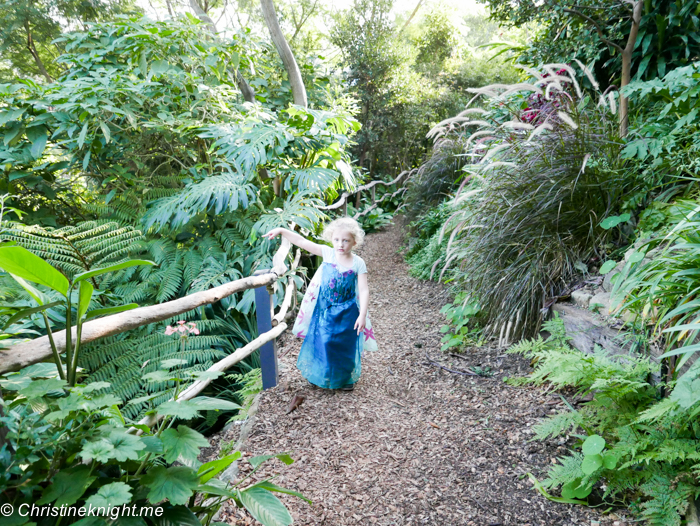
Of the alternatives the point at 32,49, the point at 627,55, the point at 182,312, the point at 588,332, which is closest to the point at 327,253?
the point at 182,312

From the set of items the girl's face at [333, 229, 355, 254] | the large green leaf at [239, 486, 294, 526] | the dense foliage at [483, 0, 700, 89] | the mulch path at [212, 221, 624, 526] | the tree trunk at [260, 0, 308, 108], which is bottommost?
the mulch path at [212, 221, 624, 526]

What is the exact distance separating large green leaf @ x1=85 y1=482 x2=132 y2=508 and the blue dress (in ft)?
5.29

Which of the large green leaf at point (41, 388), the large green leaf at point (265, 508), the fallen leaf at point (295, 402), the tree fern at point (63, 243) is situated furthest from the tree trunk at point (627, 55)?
the tree fern at point (63, 243)

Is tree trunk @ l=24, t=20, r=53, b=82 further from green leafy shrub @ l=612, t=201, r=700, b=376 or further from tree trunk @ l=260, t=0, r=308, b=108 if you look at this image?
green leafy shrub @ l=612, t=201, r=700, b=376

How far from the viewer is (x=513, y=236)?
2520 millimetres

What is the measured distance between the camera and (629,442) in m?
1.32

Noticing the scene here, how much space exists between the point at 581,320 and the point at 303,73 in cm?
520

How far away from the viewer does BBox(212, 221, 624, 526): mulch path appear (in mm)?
1435

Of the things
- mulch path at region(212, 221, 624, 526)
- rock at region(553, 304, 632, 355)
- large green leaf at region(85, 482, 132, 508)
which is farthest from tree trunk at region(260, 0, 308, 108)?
large green leaf at region(85, 482, 132, 508)

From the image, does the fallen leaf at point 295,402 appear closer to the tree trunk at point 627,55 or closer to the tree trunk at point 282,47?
the tree trunk at point 627,55

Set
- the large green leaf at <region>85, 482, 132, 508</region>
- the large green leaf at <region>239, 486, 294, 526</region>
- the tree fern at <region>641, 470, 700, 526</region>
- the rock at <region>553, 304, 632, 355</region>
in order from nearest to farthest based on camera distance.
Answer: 1. the large green leaf at <region>85, 482, 132, 508</region>
2. the large green leaf at <region>239, 486, 294, 526</region>
3. the tree fern at <region>641, 470, 700, 526</region>
4. the rock at <region>553, 304, 632, 355</region>

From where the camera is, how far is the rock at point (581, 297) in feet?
6.96

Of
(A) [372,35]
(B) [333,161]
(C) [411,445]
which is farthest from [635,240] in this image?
(A) [372,35]

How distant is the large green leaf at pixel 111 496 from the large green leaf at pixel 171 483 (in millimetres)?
87
